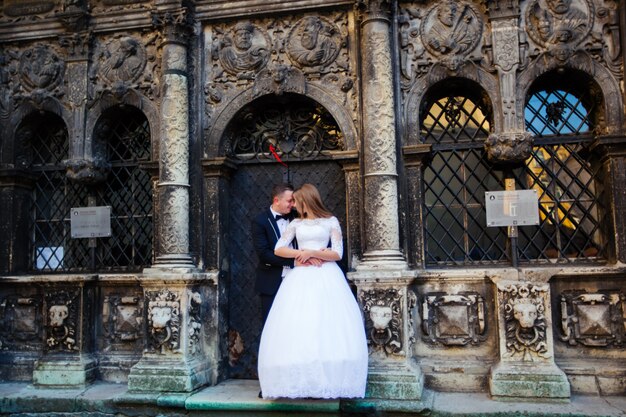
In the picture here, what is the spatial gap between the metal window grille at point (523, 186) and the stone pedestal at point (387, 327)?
912mm

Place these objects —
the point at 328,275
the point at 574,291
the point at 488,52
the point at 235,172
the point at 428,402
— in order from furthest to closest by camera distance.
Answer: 1. the point at 235,172
2. the point at 488,52
3. the point at 574,291
4. the point at 428,402
5. the point at 328,275

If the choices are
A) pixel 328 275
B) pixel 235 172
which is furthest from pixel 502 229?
pixel 235 172

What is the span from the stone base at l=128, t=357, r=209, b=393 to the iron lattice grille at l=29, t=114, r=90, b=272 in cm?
216

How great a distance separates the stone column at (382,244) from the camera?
6152 mm

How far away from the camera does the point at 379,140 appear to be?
6723 millimetres

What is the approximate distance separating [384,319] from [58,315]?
4205 mm

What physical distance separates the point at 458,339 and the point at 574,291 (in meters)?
1.42

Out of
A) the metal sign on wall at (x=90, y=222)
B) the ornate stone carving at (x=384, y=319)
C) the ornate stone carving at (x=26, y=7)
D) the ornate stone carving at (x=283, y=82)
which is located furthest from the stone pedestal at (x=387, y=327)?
the ornate stone carving at (x=26, y=7)

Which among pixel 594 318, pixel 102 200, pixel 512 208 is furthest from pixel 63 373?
pixel 594 318

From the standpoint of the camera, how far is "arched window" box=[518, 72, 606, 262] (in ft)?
22.2

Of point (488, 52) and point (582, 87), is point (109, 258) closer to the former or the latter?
point (488, 52)

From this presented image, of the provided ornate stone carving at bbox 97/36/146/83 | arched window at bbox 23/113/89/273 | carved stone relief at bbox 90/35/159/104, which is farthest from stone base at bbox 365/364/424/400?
ornate stone carving at bbox 97/36/146/83

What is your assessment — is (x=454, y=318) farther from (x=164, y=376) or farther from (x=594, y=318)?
(x=164, y=376)

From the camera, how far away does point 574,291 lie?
6516 mm
